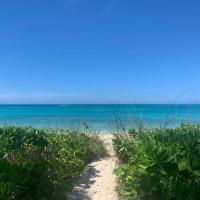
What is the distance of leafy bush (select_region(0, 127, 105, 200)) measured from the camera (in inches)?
166

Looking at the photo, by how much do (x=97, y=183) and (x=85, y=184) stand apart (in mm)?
283

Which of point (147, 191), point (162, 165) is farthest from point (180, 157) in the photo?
point (147, 191)

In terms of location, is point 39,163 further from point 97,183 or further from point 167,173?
point 97,183

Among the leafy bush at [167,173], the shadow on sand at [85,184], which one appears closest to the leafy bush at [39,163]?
the shadow on sand at [85,184]

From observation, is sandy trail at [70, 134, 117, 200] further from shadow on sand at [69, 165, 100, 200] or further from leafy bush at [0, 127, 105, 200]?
leafy bush at [0, 127, 105, 200]

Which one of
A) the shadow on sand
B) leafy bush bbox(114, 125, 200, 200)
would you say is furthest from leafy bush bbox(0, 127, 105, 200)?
leafy bush bbox(114, 125, 200, 200)

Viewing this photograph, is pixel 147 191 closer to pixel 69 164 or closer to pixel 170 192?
pixel 170 192

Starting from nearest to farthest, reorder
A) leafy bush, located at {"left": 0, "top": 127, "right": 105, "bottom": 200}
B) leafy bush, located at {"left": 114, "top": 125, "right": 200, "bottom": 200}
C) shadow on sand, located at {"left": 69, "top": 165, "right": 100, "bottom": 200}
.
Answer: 1. leafy bush, located at {"left": 0, "top": 127, "right": 105, "bottom": 200}
2. leafy bush, located at {"left": 114, "top": 125, "right": 200, "bottom": 200}
3. shadow on sand, located at {"left": 69, "top": 165, "right": 100, "bottom": 200}

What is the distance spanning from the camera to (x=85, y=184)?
6984mm

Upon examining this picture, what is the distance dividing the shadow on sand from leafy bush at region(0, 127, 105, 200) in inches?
8.9

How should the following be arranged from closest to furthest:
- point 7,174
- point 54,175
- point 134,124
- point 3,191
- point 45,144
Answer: point 3,191 → point 7,174 → point 54,175 → point 45,144 → point 134,124

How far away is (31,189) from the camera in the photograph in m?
4.43

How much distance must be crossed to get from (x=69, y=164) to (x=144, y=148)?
1911 mm

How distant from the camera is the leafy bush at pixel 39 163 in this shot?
423 centimetres
